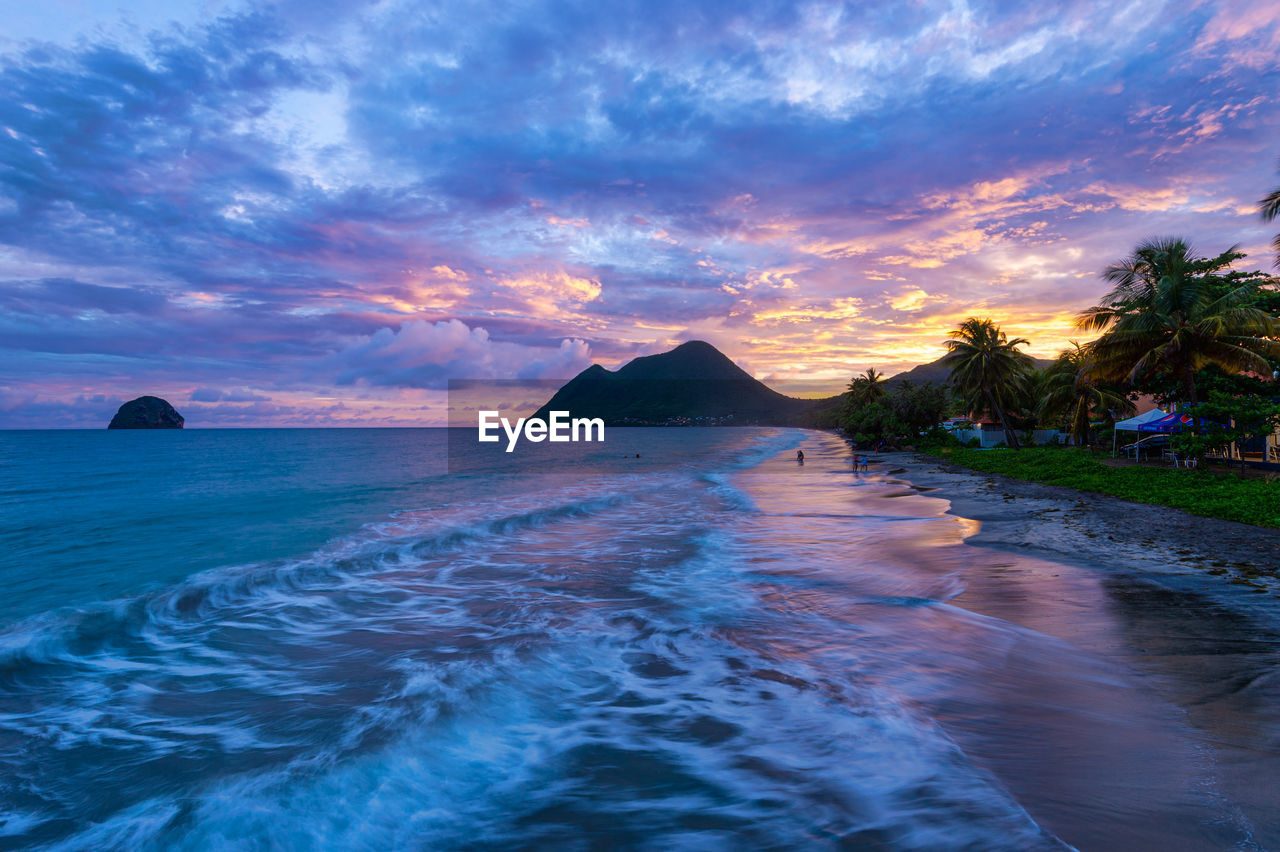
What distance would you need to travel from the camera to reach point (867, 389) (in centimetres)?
8950

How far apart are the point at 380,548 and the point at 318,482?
1118 inches

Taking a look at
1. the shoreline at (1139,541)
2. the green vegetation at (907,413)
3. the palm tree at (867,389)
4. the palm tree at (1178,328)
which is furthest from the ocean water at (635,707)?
the palm tree at (867,389)

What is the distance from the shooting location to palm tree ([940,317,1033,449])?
153 feet

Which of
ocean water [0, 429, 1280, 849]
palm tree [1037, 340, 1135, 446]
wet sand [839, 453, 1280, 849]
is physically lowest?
ocean water [0, 429, 1280, 849]

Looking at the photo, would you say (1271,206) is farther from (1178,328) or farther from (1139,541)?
(1139,541)

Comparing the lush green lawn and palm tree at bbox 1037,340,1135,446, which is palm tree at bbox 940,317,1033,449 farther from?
the lush green lawn

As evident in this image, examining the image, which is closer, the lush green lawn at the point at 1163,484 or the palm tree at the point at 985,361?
the lush green lawn at the point at 1163,484

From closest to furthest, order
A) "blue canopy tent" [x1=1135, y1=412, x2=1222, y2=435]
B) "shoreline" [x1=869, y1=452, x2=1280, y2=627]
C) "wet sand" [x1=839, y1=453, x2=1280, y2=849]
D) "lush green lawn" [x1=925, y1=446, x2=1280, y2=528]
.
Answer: "wet sand" [x1=839, y1=453, x2=1280, y2=849], "shoreline" [x1=869, y1=452, x2=1280, y2=627], "lush green lawn" [x1=925, y1=446, x2=1280, y2=528], "blue canopy tent" [x1=1135, y1=412, x2=1222, y2=435]

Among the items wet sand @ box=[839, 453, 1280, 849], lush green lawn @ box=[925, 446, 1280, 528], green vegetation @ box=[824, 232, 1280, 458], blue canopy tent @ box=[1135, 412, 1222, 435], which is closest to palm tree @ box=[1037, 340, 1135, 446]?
green vegetation @ box=[824, 232, 1280, 458]

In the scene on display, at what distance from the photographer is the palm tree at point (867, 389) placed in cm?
8944

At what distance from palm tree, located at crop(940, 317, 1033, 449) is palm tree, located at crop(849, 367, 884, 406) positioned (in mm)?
38639

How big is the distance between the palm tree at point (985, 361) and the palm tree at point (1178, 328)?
16331mm

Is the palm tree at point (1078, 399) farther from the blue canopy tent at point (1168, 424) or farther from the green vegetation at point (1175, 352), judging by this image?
the blue canopy tent at point (1168, 424)

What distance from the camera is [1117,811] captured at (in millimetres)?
4164
